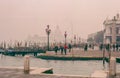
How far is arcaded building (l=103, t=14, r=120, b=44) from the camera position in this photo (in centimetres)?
12156

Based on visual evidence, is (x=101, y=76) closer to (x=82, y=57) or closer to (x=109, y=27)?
(x=82, y=57)

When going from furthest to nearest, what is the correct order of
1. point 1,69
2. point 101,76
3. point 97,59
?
point 97,59
point 1,69
point 101,76

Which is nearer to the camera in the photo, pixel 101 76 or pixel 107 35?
pixel 101 76

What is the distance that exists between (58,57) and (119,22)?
70.5 m

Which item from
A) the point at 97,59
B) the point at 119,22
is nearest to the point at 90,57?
the point at 97,59

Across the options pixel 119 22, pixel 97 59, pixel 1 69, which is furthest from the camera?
Result: pixel 119 22

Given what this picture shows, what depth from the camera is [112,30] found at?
401 ft

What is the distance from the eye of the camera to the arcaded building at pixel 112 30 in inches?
4786

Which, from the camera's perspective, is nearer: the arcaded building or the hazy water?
the hazy water

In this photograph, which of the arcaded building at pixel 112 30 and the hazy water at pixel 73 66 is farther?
the arcaded building at pixel 112 30

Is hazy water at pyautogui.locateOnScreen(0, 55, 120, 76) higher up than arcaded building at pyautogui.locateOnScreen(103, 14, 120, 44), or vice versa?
arcaded building at pyautogui.locateOnScreen(103, 14, 120, 44)

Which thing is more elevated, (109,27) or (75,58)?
(109,27)

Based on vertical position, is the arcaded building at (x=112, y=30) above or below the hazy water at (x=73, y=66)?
above

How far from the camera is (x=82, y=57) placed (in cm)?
5816
